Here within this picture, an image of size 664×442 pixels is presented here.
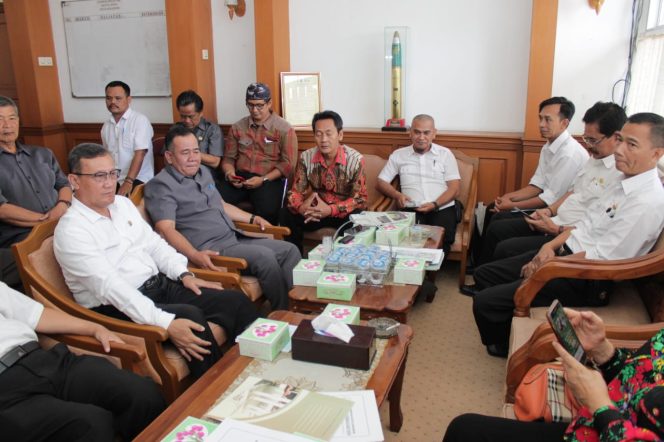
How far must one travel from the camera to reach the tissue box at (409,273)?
7.77 ft

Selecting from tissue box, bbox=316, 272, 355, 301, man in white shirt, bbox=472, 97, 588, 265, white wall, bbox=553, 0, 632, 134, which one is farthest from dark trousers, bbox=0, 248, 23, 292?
white wall, bbox=553, 0, 632, 134

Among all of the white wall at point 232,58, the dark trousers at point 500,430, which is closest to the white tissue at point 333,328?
the dark trousers at point 500,430

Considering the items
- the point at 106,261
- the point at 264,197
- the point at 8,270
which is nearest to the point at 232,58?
the point at 264,197

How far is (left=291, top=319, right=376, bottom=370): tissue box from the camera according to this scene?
1.65 meters

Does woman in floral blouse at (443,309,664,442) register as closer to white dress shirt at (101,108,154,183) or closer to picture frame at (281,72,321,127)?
picture frame at (281,72,321,127)

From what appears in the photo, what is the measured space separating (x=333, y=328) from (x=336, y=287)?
0.54m

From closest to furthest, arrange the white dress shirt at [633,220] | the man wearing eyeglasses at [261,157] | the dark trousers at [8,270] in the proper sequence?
the white dress shirt at [633,220] < the dark trousers at [8,270] < the man wearing eyeglasses at [261,157]

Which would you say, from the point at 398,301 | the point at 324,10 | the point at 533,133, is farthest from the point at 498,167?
the point at 398,301

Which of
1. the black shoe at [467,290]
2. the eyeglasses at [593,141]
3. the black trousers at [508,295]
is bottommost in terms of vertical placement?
the black shoe at [467,290]

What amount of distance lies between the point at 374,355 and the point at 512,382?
529mm

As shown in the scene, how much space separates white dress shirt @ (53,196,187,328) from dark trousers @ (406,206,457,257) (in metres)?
2.01

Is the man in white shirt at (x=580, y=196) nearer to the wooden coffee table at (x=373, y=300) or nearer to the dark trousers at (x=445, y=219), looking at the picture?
the dark trousers at (x=445, y=219)

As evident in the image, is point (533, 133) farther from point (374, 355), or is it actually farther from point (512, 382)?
point (374, 355)

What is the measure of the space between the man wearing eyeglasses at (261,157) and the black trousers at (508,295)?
6.21 feet
